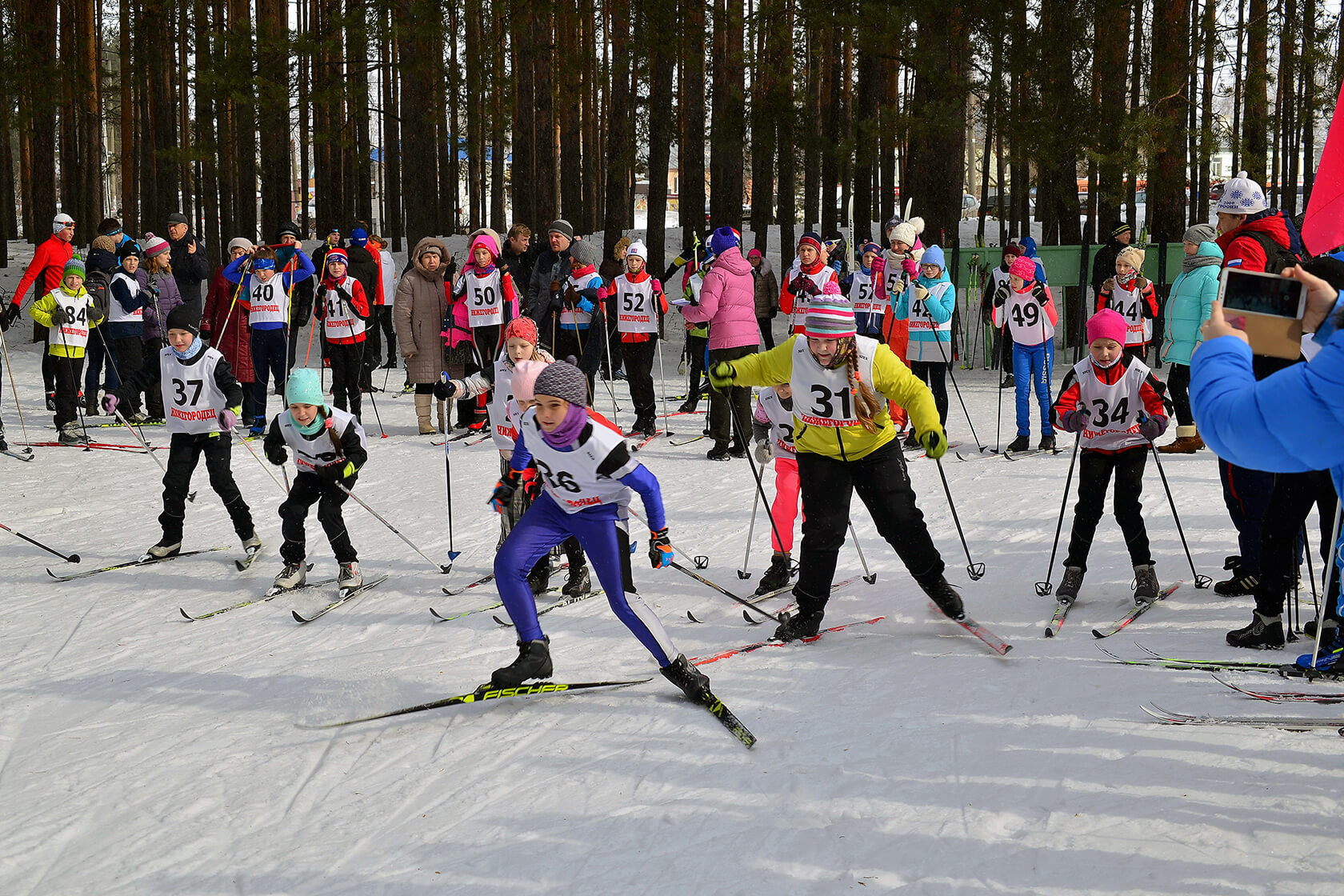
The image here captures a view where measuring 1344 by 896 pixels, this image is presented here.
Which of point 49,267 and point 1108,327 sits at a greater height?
point 49,267

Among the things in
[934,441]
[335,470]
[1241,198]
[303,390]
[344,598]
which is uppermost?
[1241,198]

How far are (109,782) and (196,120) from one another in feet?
73.2

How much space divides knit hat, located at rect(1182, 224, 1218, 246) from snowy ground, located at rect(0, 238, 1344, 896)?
7.26ft

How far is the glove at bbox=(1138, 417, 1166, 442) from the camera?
5797 mm

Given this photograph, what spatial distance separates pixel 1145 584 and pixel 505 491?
3.21 m

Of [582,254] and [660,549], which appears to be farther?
[582,254]

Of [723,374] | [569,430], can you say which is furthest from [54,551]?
[723,374]

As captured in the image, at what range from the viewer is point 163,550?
7.51 meters

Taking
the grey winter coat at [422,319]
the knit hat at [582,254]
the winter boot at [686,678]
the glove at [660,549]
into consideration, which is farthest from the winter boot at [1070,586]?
the grey winter coat at [422,319]

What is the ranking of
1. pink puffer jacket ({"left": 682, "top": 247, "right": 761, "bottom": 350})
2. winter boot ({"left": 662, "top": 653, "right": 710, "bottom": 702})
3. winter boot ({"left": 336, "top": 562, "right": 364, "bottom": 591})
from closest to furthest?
1. winter boot ({"left": 662, "top": 653, "right": 710, "bottom": 702})
2. winter boot ({"left": 336, "top": 562, "right": 364, "bottom": 591})
3. pink puffer jacket ({"left": 682, "top": 247, "right": 761, "bottom": 350})

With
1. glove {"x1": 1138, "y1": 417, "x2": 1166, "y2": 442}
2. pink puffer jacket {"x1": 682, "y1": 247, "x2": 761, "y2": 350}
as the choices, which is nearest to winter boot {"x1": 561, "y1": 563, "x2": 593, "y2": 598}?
glove {"x1": 1138, "y1": 417, "x2": 1166, "y2": 442}

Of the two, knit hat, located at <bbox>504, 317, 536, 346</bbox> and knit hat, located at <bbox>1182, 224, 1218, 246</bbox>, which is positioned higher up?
knit hat, located at <bbox>1182, 224, 1218, 246</bbox>

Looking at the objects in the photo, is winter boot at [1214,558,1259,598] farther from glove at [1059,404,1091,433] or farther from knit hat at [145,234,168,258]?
knit hat at [145,234,168,258]

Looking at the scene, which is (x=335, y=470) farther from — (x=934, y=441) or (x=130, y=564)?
(x=934, y=441)
